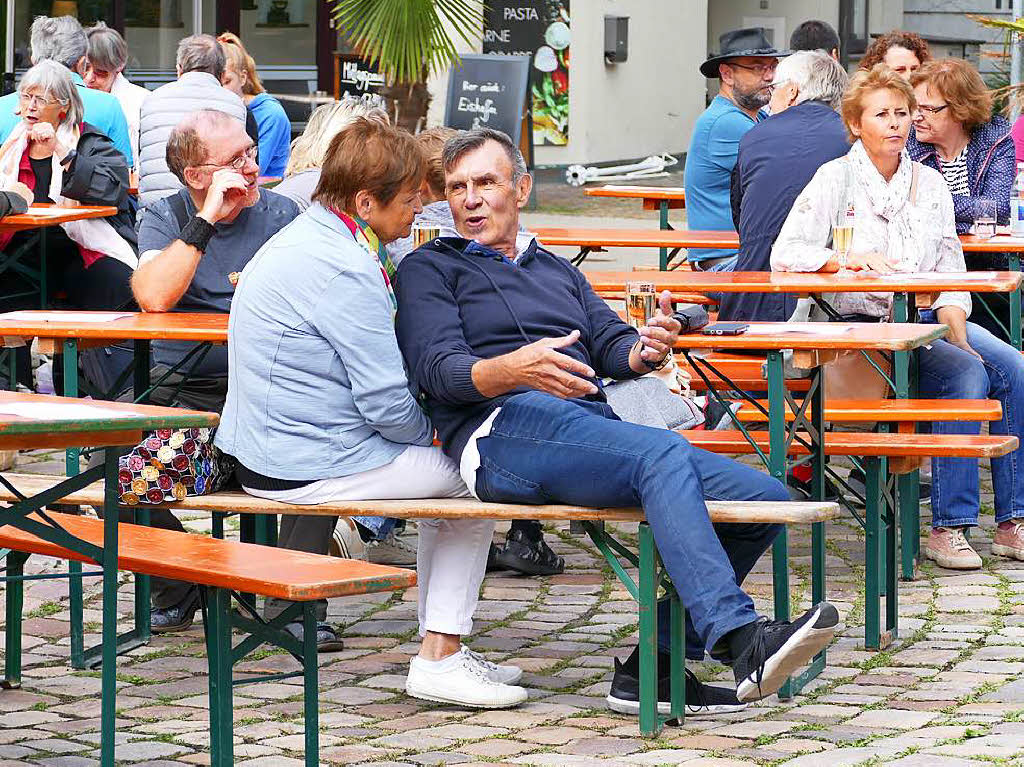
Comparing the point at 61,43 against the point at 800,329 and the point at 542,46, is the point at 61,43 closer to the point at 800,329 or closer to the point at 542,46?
the point at 800,329

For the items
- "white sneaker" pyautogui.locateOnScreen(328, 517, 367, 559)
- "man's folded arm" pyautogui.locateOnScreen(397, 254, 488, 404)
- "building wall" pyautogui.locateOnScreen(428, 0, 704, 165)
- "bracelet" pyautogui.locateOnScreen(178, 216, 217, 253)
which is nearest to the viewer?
"man's folded arm" pyautogui.locateOnScreen(397, 254, 488, 404)

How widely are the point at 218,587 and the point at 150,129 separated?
4141 millimetres

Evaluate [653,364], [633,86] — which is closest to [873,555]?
[653,364]

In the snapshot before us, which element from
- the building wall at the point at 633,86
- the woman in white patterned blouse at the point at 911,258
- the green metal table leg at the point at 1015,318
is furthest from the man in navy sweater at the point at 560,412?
the building wall at the point at 633,86

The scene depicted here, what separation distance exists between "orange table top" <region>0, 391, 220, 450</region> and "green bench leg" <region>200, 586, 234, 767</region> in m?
0.40

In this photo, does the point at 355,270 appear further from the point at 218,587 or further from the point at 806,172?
the point at 806,172

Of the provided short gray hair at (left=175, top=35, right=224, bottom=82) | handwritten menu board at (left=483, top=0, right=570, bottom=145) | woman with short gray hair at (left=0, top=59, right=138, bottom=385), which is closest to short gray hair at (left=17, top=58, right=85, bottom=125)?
Result: woman with short gray hair at (left=0, top=59, right=138, bottom=385)

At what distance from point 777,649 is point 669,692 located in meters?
0.55

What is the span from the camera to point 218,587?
12.9ft

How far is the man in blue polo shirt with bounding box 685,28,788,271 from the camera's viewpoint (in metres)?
8.34

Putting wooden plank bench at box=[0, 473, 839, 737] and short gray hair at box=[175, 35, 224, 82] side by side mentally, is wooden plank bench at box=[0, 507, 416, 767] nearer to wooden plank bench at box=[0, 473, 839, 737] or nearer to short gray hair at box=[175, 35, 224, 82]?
wooden plank bench at box=[0, 473, 839, 737]

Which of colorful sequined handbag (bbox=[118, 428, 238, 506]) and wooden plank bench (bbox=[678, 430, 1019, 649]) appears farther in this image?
wooden plank bench (bbox=[678, 430, 1019, 649])

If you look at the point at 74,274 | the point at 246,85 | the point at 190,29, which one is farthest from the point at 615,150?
the point at 74,274

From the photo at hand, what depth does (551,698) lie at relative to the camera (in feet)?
15.7
